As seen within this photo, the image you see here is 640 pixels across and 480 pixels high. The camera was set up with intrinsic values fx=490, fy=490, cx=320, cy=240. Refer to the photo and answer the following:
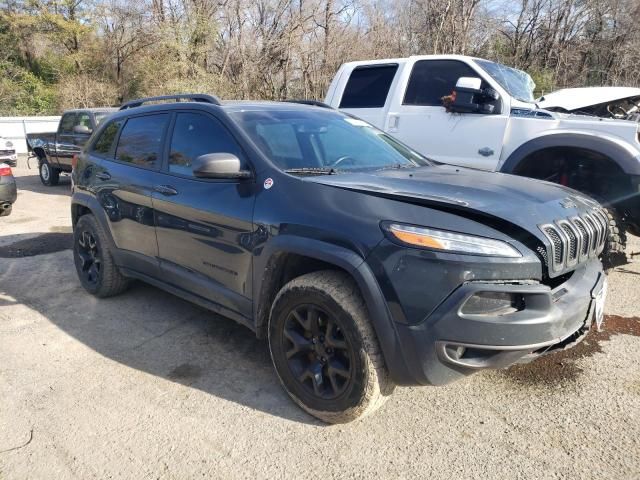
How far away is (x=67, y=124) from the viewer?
12086 millimetres

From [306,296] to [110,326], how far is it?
2.15 meters

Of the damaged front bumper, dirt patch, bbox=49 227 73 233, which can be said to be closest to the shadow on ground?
the damaged front bumper

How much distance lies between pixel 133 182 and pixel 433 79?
3.59m

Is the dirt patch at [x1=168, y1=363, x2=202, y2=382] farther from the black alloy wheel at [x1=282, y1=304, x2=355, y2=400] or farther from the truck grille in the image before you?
the truck grille

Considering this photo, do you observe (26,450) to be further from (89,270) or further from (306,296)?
(89,270)

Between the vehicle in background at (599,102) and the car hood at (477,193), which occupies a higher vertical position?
the vehicle in background at (599,102)

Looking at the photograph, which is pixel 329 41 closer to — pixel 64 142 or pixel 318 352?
pixel 64 142

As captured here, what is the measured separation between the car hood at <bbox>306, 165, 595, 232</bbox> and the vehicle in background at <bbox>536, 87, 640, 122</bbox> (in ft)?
9.88

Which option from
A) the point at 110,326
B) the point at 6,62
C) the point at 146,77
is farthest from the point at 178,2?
the point at 110,326

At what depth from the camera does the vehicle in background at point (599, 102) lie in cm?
558

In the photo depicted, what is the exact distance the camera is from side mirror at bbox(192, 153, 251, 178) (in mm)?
2799

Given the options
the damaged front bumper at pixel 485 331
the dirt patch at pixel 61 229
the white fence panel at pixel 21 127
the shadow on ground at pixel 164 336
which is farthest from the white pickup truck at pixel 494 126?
the white fence panel at pixel 21 127

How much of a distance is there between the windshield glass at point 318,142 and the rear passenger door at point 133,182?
0.94 meters

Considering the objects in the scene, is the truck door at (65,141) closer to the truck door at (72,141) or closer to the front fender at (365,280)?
the truck door at (72,141)
